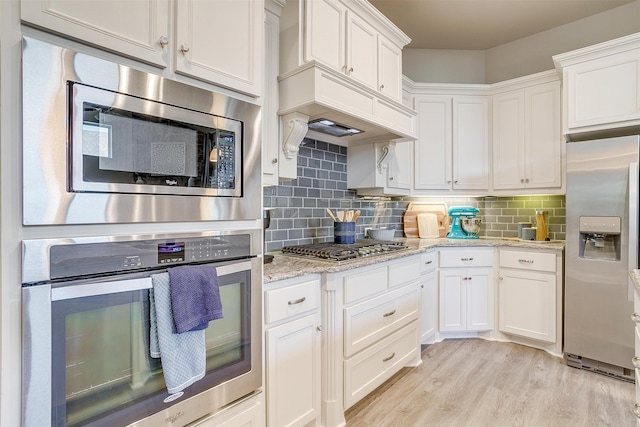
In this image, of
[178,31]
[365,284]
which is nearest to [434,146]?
[365,284]

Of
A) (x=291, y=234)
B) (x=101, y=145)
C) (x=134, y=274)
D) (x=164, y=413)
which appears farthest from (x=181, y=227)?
(x=291, y=234)

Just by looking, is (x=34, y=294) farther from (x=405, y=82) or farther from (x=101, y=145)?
(x=405, y=82)

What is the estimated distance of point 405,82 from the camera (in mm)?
3287

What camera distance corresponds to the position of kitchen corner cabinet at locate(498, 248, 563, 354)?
2.84 meters

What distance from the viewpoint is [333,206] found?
2.84 m

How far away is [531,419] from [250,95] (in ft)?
7.74

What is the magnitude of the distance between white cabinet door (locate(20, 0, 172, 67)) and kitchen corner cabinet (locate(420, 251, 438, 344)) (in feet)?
8.11

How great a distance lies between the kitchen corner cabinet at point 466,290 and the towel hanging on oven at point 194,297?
248 centimetres

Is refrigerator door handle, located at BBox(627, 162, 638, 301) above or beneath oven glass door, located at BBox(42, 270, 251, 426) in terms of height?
above

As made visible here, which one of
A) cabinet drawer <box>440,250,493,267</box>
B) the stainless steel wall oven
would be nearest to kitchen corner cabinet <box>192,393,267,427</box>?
the stainless steel wall oven

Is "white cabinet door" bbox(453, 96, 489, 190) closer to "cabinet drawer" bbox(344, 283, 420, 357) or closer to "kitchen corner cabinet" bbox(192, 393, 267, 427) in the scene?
"cabinet drawer" bbox(344, 283, 420, 357)

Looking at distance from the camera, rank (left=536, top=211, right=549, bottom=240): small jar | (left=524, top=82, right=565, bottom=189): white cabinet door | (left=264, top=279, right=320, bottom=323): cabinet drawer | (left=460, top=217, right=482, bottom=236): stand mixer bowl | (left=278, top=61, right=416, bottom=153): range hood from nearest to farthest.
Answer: (left=264, top=279, right=320, bottom=323): cabinet drawer → (left=278, top=61, right=416, bottom=153): range hood → (left=524, top=82, right=565, bottom=189): white cabinet door → (left=536, top=211, right=549, bottom=240): small jar → (left=460, top=217, right=482, bottom=236): stand mixer bowl

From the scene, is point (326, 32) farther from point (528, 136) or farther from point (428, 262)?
point (528, 136)

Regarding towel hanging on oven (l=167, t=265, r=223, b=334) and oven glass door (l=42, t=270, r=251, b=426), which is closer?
oven glass door (l=42, t=270, r=251, b=426)
